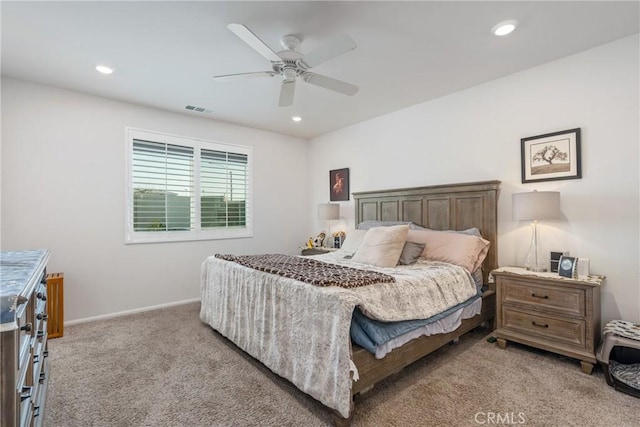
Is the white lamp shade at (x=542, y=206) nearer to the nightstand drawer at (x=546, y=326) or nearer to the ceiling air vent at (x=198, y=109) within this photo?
the nightstand drawer at (x=546, y=326)

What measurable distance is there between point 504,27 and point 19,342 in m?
3.35

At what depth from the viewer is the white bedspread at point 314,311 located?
1776 mm

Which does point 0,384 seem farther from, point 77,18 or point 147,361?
point 77,18

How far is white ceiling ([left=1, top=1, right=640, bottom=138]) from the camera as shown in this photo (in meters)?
2.10

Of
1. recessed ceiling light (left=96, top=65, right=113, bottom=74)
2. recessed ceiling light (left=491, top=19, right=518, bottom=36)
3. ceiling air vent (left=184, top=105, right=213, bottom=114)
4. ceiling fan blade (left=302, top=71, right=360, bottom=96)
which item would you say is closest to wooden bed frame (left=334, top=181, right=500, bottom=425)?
recessed ceiling light (left=491, top=19, right=518, bottom=36)

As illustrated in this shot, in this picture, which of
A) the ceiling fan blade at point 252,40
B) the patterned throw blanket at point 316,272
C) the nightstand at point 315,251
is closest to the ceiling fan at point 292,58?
the ceiling fan blade at point 252,40

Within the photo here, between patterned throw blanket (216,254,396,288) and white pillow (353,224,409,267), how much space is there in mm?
461

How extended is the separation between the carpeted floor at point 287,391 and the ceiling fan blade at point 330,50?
2.32 meters

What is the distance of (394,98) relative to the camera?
3.72 metres

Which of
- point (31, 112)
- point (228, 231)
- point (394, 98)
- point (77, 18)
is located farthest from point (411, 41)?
point (31, 112)

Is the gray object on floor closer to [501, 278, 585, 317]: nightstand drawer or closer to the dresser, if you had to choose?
[501, 278, 585, 317]: nightstand drawer

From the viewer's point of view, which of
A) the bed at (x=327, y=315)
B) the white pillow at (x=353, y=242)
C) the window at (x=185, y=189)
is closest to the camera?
the bed at (x=327, y=315)

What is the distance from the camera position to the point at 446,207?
11.6 feet

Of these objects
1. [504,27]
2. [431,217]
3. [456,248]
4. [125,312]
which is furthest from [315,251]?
[504,27]
